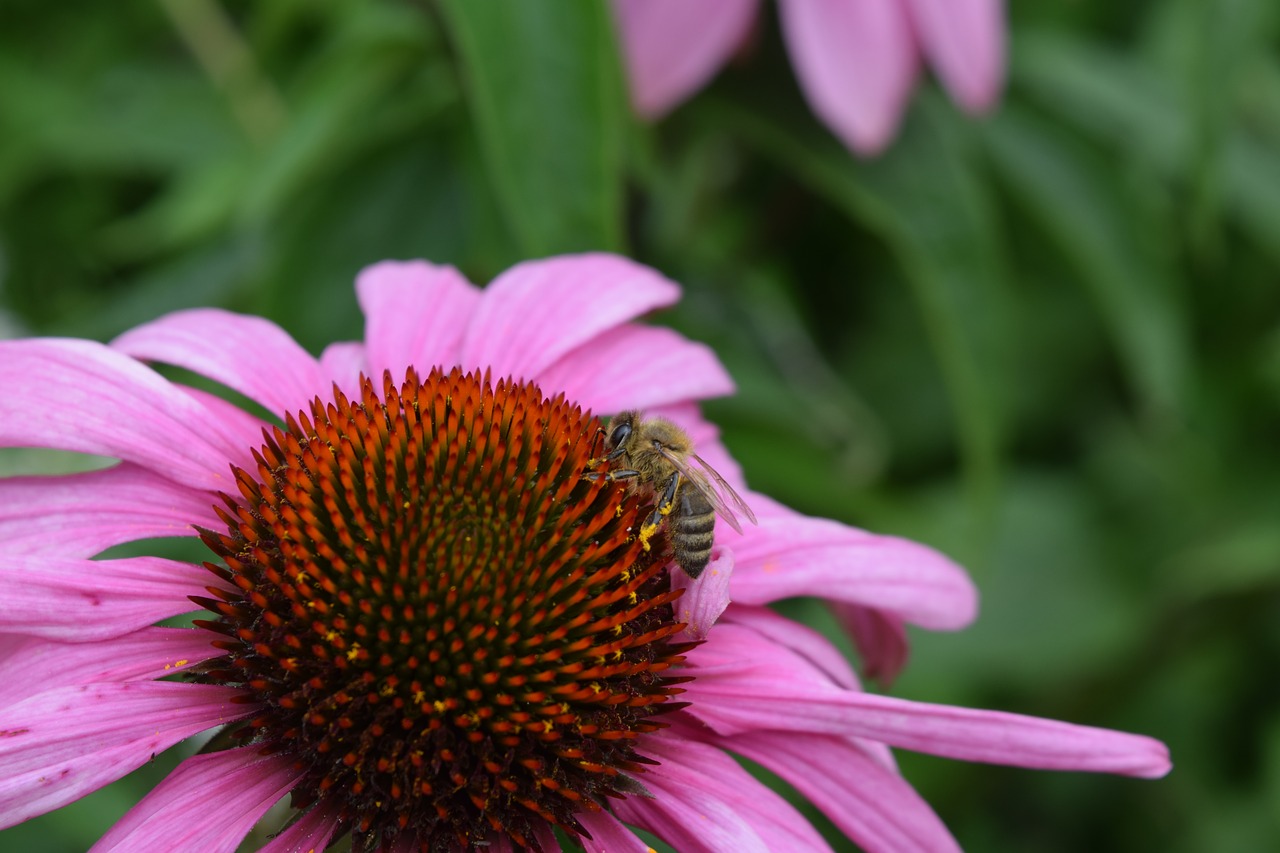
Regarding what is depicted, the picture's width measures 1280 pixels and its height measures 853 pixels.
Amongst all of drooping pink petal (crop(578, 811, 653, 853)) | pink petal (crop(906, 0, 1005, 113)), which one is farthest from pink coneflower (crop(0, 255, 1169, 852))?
pink petal (crop(906, 0, 1005, 113))

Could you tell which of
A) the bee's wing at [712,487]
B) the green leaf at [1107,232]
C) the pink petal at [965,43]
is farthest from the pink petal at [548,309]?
the green leaf at [1107,232]

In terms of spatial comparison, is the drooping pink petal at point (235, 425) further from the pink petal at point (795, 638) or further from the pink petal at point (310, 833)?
the pink petal at point (795, 638)

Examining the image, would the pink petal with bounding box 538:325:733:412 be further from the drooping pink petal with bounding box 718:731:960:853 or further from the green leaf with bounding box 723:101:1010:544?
the green leaf with bounding box 723:101:1010:544

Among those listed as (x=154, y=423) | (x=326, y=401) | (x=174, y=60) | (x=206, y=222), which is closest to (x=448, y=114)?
(x=206, y=222)

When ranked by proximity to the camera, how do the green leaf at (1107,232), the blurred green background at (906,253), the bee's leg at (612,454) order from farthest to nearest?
the green leaf at (1107,232) < the blurred green background at (906,253) < the bee's leg at (612,454)

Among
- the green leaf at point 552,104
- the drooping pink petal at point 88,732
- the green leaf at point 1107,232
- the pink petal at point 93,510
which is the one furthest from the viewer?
the green leaf at point 1107,232

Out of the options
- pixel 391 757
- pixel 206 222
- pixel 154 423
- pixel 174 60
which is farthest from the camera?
pixel 174 60

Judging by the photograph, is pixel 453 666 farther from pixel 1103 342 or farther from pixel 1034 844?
pixel 1103 342
